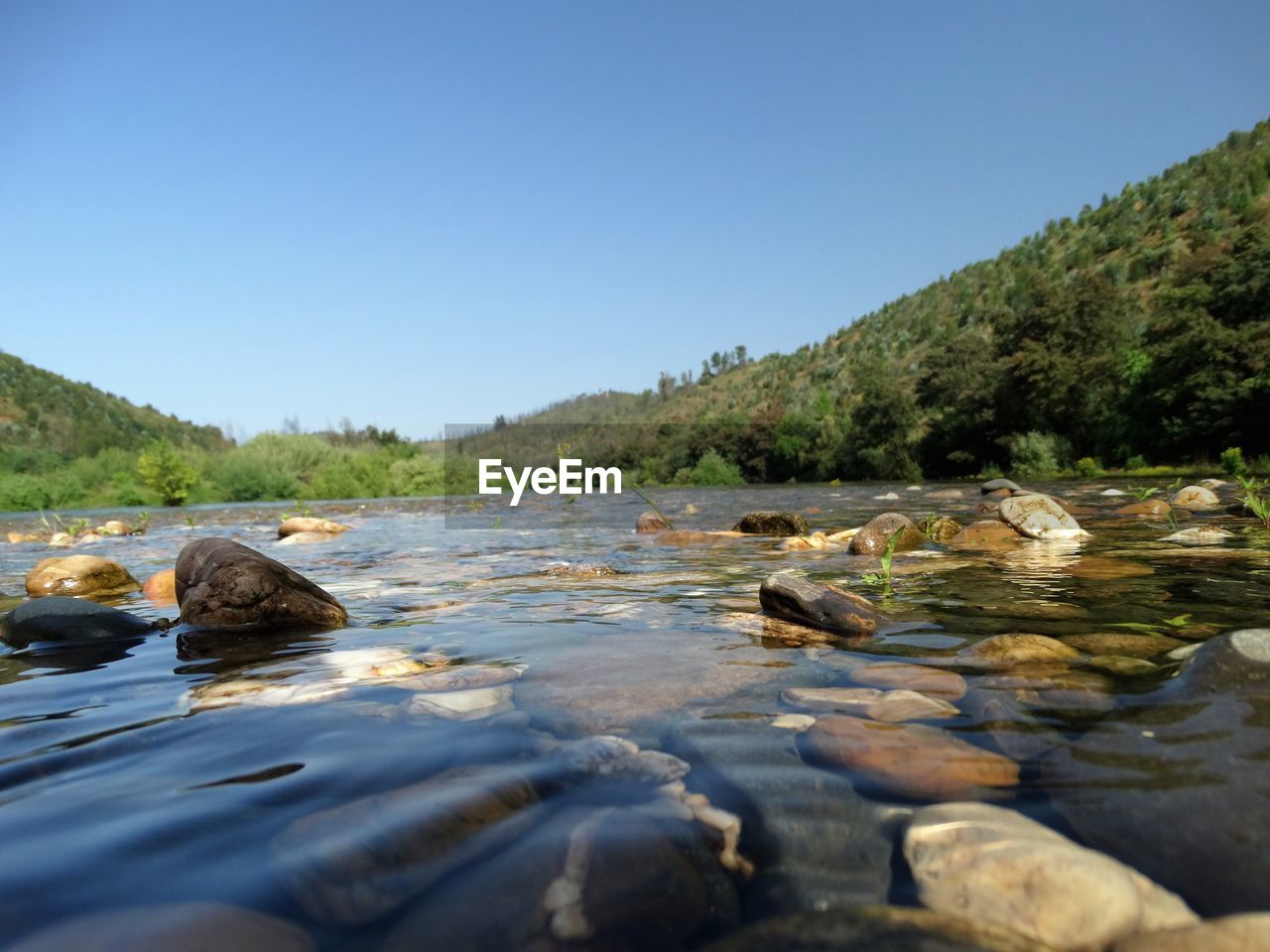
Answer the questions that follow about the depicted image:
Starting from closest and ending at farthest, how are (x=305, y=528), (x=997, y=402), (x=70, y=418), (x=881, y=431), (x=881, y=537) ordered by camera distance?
(x=881, y=537) < (x=305, y=528) < (x=997, y=402) < (x=881, y=431) < (x=70, y=418)

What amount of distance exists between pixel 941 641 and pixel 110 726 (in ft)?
10.8

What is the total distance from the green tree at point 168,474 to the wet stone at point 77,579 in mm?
48012

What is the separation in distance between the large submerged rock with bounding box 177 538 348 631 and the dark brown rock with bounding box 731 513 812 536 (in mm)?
6507

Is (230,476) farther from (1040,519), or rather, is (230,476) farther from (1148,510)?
(1148,510)

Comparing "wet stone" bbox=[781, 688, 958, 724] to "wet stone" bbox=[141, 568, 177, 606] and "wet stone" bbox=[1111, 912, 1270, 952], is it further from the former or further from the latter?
"wet stone" bbox=[141, 568, 177, 606]

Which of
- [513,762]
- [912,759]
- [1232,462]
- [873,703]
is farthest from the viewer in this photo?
[1232,462]

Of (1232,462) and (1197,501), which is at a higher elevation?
(1232,462)

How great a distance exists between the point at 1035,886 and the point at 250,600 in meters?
4.31

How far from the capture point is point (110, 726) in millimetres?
2229

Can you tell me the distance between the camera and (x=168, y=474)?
45.9 m

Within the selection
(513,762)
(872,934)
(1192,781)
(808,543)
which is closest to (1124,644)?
(1192,781)

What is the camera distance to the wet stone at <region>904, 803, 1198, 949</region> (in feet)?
3.25

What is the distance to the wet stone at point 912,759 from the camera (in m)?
1.51

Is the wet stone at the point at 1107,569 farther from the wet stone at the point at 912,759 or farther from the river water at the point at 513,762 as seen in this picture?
the wet stone at the point at 912,759
